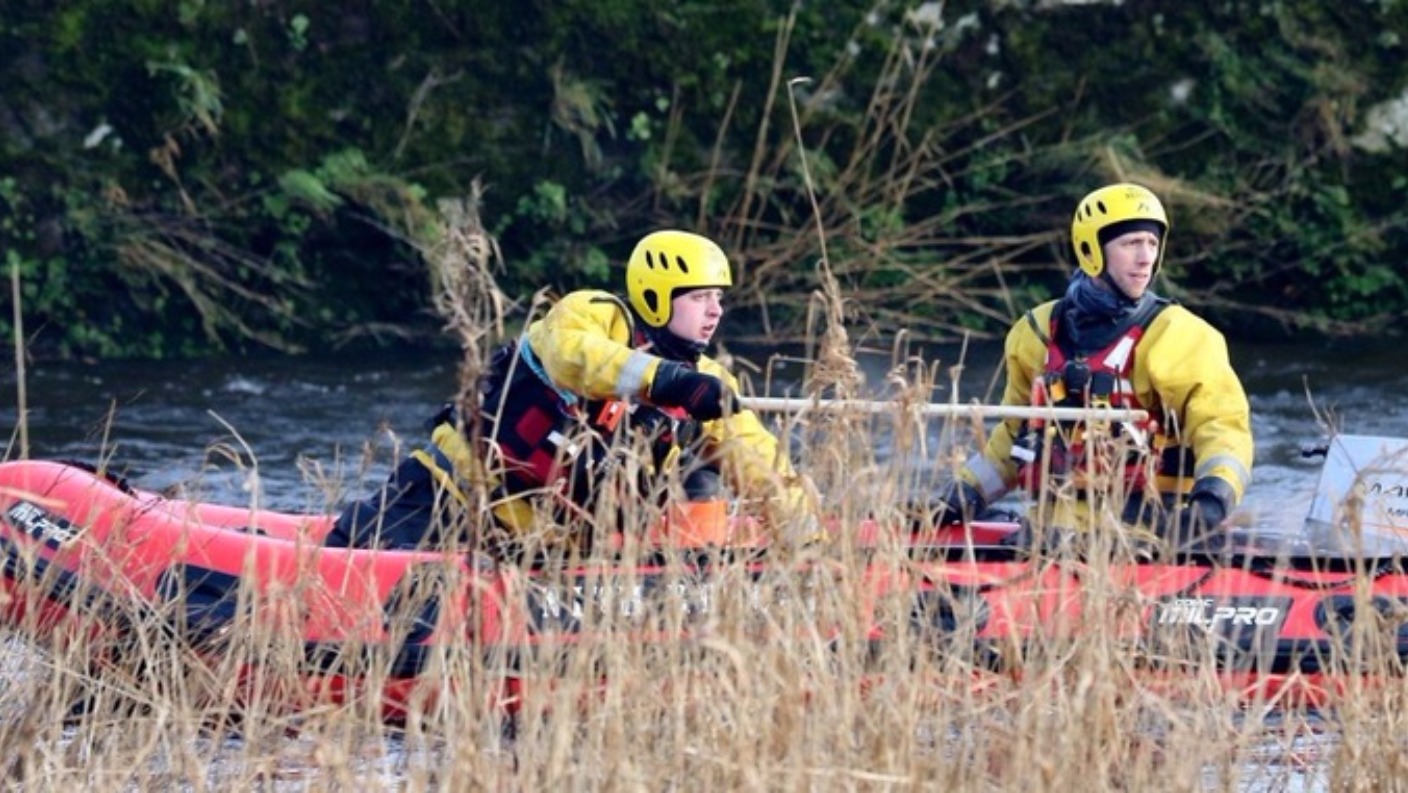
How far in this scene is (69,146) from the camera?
12.3 meters

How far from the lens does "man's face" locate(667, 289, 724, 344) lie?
22.0 ft

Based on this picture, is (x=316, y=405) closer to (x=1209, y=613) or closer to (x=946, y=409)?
(x=946, y=409)

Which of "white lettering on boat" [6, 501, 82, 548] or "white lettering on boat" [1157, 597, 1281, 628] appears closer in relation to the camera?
"white lettering on boat" [1157, 597, 1281, 628]

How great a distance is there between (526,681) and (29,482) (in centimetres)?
225

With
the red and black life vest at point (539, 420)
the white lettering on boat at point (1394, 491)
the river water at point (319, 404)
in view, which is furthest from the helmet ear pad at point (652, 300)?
the river water at point (319, 404)

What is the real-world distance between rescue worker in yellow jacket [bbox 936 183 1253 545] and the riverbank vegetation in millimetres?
4923

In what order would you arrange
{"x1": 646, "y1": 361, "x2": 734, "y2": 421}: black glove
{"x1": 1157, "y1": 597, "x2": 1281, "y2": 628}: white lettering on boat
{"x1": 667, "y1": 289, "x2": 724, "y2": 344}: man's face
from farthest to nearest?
{"x1": 667, "y1": 289, "x2": 724, "y2": 344}: man's face → {"x1": 646, "y1": 361, "x2": 734, "y2": 421}: black glove → {"x1": 1157, "y1": 597, "x2": 1281, "y2": 628}: white lettering on boat

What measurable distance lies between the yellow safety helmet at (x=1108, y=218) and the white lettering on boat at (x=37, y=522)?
274cm

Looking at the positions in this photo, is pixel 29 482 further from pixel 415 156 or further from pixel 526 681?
pixel 415 156

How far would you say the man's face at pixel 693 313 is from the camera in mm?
6703

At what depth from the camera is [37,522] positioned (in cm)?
633

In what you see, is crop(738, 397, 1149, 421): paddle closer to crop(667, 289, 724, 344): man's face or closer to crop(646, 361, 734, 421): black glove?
crop(646, 361, 734, 421): black glove

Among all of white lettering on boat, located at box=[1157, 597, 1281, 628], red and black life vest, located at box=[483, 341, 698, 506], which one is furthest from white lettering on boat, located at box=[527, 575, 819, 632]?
red and black life vest, located at box=[483, 341, 698, 506]

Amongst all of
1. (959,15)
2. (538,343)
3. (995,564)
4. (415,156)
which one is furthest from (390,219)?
(995,564)
